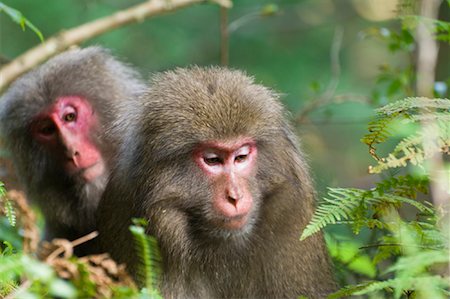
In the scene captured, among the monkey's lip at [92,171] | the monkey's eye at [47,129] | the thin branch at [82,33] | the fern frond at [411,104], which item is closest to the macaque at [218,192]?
the monkey's lip at [92,171]

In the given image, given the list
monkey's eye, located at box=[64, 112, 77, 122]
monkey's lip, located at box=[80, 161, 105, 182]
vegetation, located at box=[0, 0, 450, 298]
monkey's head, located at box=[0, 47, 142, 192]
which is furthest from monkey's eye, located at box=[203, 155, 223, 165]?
monkey's eye, located at box=[64, 112, 77, 122]

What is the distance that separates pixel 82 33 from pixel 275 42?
990cm

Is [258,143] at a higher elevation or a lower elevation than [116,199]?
higher

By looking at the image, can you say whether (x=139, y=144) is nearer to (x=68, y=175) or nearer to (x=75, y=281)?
(x=68, y=175)

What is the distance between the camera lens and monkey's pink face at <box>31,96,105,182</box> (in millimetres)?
6664

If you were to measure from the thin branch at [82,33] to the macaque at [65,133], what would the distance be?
4.6 inches

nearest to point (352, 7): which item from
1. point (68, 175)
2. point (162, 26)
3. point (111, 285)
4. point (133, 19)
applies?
point (162, 26)

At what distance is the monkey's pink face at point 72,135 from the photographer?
6.66m

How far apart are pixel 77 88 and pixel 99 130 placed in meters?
0.47

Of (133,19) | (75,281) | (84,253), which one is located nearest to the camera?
(75,281)

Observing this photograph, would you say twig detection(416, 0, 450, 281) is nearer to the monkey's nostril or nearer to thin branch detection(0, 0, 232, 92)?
the monkey's nostril

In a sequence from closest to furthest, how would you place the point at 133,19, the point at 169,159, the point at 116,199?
the point at 169,159, the point at 116,199, the point at 133,19

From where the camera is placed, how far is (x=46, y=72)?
23.5ft

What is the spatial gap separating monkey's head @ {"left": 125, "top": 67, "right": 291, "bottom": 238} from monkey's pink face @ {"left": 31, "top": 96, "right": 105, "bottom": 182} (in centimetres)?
123
